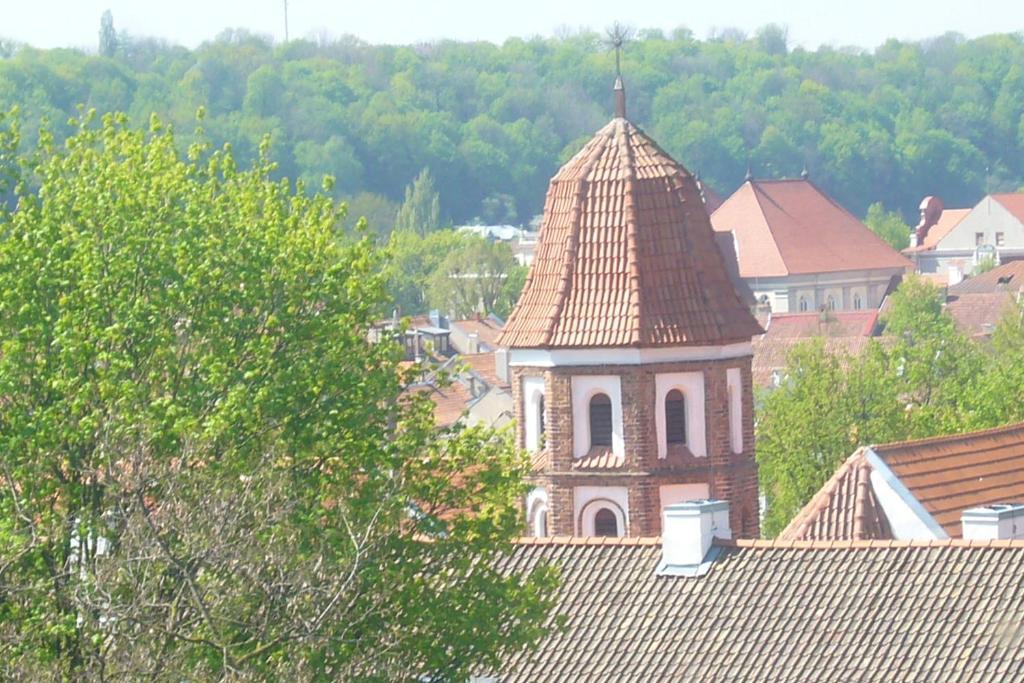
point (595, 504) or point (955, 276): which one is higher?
point (595, 504)

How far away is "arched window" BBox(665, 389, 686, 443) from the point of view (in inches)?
1533

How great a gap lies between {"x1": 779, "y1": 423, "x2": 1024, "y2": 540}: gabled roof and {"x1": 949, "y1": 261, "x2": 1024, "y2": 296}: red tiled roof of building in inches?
3306

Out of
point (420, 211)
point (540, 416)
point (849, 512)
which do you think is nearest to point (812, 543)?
point (849, 512)

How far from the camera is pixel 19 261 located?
23641 millimetres

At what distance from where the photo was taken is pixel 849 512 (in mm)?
34250

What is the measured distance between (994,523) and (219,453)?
11046 millimetres

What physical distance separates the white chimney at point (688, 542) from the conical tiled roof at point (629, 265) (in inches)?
380

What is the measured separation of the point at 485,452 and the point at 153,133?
3718mm

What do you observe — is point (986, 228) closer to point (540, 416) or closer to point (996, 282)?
point (996, 282)

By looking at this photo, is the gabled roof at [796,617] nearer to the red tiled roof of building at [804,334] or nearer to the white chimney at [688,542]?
the white chimney at [688,542]

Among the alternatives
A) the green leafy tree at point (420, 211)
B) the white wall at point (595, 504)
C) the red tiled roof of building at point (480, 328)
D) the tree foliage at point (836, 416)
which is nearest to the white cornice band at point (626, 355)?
the white wall at point (595, 504)

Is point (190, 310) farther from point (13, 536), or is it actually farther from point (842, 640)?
point (842, 640)

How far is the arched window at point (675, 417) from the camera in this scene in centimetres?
3894

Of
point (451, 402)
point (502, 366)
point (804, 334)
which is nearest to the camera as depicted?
point (451, 402)
